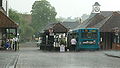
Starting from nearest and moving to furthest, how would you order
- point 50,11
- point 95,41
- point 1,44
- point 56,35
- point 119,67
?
point 119,67
point 95,41
point 1,44
point 56,35
point 50,11

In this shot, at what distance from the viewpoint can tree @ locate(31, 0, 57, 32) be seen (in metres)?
124

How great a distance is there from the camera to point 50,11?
124000 mm

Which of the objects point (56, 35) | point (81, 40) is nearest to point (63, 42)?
point (81, 40)

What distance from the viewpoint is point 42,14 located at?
125 metres

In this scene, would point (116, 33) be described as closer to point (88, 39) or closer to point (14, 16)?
point (88, 39)

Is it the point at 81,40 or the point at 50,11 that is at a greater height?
the point at 50,11

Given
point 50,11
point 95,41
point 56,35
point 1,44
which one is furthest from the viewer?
point 50,11

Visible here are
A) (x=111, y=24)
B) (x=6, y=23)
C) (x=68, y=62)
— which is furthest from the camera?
(x=111, y=24)

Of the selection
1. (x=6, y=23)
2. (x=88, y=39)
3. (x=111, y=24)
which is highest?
(x=111, y=24)

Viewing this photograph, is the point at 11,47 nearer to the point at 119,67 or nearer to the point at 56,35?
the point at 56,35

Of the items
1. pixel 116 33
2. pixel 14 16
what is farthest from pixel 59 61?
pixel 14 16

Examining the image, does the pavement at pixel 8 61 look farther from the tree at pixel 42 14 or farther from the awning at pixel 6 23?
the tree at pixel 42 14

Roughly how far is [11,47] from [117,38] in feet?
45.8

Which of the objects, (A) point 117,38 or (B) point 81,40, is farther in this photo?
(A) point 117,38
